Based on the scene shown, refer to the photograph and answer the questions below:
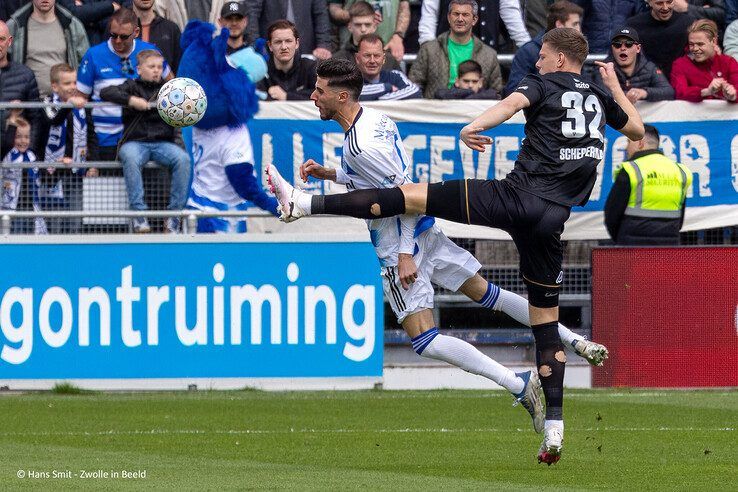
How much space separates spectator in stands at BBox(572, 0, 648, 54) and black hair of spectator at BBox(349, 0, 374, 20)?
2.44 meters

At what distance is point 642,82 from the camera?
1438 centimetres

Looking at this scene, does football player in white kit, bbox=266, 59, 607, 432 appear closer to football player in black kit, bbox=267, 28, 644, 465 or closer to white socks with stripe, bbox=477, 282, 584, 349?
white socks with stripe, bbox=477, 282, 584, 349

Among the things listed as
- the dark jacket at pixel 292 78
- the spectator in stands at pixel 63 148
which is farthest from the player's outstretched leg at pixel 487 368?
the dark jacket at pixel 292 78

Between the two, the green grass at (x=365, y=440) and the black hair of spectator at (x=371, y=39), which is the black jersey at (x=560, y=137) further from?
the black hair of spectator at (x=371, y=39)

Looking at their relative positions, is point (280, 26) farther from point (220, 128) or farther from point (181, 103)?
point (181, 103)

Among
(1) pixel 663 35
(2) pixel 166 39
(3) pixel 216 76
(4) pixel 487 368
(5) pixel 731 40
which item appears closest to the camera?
(4) pixel 487 368

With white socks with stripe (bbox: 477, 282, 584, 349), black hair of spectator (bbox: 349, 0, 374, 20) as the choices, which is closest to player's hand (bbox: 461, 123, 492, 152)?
white socks with stripe (bbox: 477, 282, 584, 349)

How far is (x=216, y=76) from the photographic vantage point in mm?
13219

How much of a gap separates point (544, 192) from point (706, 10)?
8.16 meters

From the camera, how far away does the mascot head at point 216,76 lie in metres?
13.2

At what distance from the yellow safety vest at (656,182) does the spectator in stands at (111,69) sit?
4579 millimetres

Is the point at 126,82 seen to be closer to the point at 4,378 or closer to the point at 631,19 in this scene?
the point at 4,378

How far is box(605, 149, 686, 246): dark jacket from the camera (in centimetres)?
1356

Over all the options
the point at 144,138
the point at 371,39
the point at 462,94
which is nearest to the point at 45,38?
the point at 144,138
